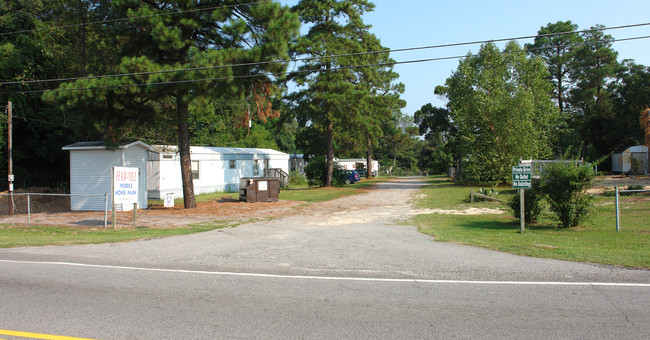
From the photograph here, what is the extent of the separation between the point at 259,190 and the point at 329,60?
40.6ft

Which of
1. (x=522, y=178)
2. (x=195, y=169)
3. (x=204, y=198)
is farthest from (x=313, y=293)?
(x=195, y=169)

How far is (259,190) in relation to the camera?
24.3 metres

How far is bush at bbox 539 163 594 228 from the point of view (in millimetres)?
12734

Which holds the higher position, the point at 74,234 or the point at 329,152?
the point at 329,152

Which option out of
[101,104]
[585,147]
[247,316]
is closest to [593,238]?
[247,316]

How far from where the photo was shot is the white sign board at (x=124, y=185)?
15092 mm

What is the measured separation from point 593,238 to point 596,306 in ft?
21.3

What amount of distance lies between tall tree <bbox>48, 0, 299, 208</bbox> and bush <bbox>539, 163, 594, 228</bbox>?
1119cm

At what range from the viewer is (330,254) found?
9797 millimetres

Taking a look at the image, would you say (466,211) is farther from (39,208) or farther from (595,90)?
(595,90)

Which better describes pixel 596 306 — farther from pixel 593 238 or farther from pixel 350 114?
pixel 350 114

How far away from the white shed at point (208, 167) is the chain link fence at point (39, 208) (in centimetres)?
469

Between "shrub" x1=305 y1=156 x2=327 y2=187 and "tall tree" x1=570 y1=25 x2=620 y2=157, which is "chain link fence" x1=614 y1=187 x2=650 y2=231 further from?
"tall tree" x1=570 y1=25 x2=620 y2=157

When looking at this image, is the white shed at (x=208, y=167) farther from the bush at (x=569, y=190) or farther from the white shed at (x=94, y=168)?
the bush at (x=569, y=190)
